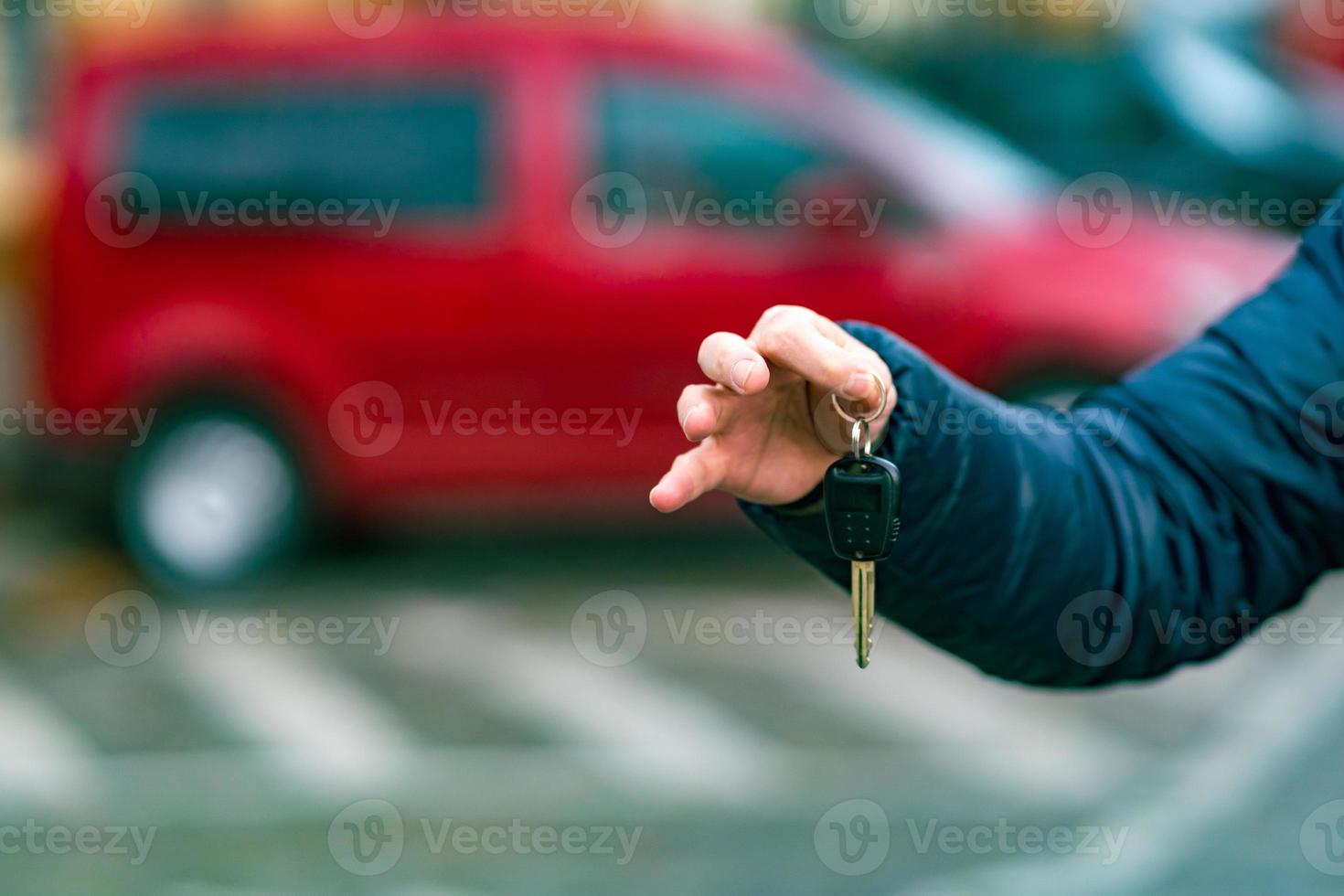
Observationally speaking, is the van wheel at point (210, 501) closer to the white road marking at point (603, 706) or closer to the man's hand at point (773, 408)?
the white road marking at point (603, 706)

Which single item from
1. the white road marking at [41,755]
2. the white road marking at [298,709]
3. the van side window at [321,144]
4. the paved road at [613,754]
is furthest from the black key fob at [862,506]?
the van side window at [321,144]

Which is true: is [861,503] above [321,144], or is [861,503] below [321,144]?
below

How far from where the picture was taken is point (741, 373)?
1505mm

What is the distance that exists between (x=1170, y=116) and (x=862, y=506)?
9269mm

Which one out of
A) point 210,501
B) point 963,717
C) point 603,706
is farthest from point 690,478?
point 210,501

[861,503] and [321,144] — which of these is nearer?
[861,503]

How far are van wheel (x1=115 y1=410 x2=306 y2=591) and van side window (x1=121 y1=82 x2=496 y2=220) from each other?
2.81 ft

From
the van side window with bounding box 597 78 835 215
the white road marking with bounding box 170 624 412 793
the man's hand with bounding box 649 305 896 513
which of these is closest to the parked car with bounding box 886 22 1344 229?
the van side window with bounding box 597 78 835 215

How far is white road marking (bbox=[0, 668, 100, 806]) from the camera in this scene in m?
5.01

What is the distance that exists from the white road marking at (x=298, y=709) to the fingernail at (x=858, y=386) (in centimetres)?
370

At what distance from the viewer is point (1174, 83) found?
10.5m

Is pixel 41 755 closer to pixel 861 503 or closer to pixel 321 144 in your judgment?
pixel 321 144

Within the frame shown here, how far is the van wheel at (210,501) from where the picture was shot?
730 centimetres

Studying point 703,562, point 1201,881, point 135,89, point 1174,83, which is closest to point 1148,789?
point 1201,881
